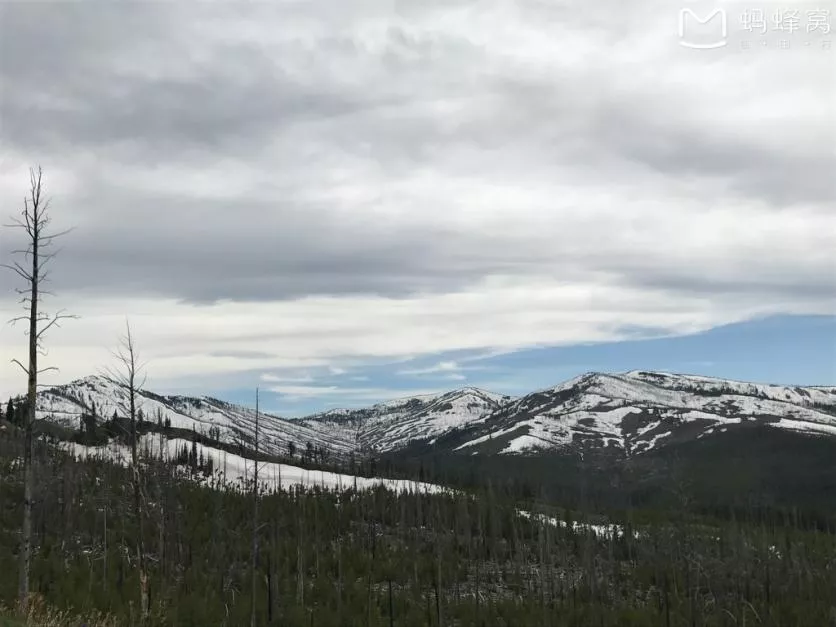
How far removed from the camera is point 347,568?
179 feet

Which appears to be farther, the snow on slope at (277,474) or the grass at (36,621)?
the snow on slope at (277,474)

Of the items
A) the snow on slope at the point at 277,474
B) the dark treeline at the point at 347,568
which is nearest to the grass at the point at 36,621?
the dark treeline at the point at 347,568

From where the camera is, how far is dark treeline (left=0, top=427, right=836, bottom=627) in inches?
1433

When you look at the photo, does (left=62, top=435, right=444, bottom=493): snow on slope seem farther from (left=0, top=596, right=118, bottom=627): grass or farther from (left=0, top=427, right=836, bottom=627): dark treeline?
(left=0, top=596, right=118, bottom=627): grass

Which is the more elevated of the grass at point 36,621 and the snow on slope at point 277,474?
the grass at point 36,621

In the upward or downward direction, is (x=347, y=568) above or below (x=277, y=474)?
above

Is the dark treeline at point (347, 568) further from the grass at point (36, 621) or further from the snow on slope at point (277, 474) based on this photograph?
the snow on slope at point (277, 474)

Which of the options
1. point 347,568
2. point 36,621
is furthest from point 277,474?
point 36,621

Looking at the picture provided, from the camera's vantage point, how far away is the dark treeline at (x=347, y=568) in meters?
36.4

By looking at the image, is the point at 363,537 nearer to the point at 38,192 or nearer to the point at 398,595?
the point at 398,595

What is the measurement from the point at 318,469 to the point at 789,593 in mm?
105419

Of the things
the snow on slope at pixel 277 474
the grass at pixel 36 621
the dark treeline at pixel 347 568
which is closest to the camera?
the grass at pixel 36 621

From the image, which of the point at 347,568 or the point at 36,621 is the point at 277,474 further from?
the point at 36,621

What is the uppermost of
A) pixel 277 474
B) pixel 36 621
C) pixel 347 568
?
pixel 36 621
